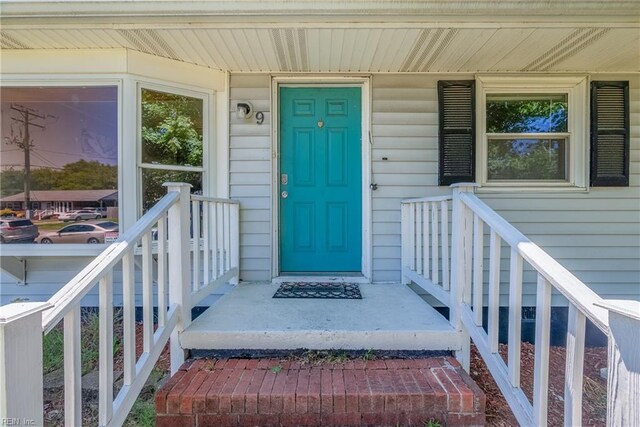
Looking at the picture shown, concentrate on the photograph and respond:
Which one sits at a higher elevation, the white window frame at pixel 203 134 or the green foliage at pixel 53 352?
Result: the white window frame at pixel 203 134

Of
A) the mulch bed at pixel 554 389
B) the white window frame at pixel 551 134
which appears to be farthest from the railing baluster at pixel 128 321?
the white window frame at pixel 551 134

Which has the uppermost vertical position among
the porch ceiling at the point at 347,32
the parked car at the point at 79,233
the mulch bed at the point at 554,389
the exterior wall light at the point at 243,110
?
the porch ceiling at the point at 347,32

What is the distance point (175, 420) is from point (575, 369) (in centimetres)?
173

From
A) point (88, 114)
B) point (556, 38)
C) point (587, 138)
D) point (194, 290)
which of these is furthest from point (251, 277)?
point (587, 138)

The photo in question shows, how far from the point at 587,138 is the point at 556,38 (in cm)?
119

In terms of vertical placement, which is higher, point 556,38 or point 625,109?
point 556,38

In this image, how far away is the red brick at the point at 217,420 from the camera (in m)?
1.69

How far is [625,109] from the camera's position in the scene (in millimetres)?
3262

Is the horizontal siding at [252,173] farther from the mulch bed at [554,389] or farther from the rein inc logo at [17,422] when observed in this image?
the rein inc logo at [17,422]

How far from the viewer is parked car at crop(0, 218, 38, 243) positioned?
121 inches

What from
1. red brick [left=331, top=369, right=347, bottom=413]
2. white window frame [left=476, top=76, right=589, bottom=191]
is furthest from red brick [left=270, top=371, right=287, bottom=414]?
white window frame [left=476, top=76, right=589, bottom=191]

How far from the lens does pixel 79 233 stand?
10.2 ft

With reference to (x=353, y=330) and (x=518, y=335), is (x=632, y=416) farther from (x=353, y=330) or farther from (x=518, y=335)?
(x=353, y=330)

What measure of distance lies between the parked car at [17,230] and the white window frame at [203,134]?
0.99 meters
